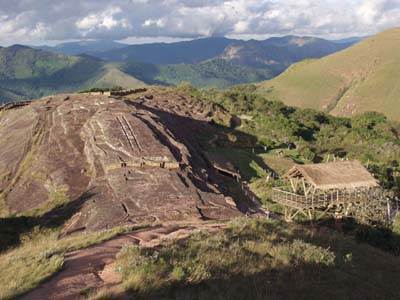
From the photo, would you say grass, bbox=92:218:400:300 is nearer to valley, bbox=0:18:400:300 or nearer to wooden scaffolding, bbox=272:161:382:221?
valley, bbox=0:18:400:300

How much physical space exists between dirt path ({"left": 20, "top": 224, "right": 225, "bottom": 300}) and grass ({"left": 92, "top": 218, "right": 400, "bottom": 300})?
43 centimetres

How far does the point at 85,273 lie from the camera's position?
9.44 m

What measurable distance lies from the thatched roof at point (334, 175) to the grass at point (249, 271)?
43.4 feet

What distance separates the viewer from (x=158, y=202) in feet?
73.1

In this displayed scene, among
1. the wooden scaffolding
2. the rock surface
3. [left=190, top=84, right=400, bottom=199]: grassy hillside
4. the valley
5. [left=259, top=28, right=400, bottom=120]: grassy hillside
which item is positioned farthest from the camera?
[left=259, top=28, right=400, bottom=120]: grassy hillside

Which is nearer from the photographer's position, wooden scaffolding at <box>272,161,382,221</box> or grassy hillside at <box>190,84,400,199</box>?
wooden scaffolding at <box>272,161,382,221</box>

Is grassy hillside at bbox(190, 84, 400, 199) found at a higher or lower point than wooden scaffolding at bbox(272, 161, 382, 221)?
lower

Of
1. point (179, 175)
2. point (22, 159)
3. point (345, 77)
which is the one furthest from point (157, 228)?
point (345, 77)

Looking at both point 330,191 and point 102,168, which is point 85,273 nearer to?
point 102,168

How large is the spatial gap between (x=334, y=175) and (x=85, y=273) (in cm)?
2164

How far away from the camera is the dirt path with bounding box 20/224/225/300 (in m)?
8.24

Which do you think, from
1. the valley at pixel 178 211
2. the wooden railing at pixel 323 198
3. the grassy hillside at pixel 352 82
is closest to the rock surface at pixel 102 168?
the valley at pixel 178 211

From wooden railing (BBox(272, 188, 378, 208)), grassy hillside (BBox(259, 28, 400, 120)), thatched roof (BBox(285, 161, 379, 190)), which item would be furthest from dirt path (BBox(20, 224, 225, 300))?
grassy hillside (BBox(259, 28, 400, 120))

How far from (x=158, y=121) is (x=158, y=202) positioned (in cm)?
1405
